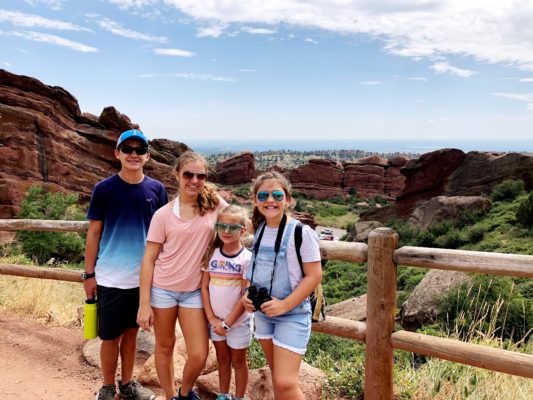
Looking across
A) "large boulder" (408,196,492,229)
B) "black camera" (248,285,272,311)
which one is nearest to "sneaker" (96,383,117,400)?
"black camera" (248,285,272,311)

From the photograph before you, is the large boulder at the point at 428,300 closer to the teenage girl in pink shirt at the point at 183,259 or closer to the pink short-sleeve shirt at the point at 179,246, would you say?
the teenage girl in pink shirt at the point at 183,259

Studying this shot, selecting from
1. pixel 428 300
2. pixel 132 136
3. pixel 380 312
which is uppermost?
pixel 132 136

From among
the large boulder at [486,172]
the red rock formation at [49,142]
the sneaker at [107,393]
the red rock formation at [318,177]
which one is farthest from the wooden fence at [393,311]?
the red rock formation at [318,177]

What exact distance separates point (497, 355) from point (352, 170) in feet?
248

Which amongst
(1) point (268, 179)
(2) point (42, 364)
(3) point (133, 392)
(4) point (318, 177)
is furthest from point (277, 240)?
(4) point (318, 177)

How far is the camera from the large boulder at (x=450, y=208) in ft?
88.6

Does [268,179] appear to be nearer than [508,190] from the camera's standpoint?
Yes

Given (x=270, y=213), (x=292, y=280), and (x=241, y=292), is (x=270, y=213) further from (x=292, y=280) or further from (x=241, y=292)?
(x=241, y=292)

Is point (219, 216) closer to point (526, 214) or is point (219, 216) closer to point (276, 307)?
point (276, 307)

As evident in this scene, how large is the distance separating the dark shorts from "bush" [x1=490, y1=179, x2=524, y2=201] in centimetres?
2853

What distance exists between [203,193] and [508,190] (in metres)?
29.0

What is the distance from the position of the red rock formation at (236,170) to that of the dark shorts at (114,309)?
72151 mm

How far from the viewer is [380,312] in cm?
346

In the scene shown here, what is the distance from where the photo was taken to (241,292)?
328cm
